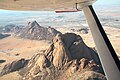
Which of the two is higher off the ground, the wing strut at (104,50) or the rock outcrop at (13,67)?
the rock outcrop at (13,67)

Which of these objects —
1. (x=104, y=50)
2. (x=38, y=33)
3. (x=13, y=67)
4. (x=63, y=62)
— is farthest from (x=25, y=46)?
(x=104, y=50)

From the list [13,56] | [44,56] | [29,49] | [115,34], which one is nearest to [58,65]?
[44,56]

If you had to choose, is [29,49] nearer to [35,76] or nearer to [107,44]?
[35,76]

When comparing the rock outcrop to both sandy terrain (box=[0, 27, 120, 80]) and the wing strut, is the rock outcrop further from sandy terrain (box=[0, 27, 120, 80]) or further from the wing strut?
the wing strut

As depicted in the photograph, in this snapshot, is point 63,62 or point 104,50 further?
point 63,62

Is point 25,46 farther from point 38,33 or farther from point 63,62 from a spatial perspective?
point 63,62

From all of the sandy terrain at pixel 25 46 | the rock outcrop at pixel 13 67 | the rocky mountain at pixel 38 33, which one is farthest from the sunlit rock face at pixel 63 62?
the rocky mountain at pixel 38 33

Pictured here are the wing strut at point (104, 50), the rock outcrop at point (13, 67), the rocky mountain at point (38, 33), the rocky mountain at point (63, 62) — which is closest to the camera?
the wing strut at point (104, 50)

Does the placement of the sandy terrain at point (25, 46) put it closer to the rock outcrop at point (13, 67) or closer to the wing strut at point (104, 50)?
the rock outcrop at point (13, 67)
